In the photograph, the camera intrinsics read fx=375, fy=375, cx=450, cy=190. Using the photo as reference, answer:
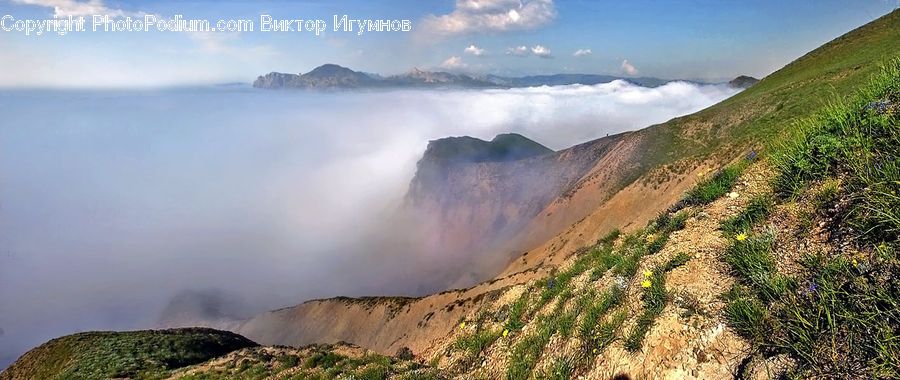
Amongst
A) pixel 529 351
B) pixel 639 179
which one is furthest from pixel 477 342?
pixel 639 179

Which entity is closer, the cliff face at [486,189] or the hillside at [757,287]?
the hillside at [757,287]

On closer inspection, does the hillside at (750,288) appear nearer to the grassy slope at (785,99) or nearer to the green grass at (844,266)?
the green grass at (844,266)

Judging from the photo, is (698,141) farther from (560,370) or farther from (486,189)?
(486,189)

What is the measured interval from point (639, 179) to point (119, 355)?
66856 mm

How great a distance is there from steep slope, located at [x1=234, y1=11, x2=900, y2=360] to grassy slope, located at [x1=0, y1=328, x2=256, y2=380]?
20.2 metres

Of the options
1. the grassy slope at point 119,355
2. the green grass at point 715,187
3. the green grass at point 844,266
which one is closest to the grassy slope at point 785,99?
the green grass at point 715,187

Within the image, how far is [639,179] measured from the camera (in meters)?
61.2

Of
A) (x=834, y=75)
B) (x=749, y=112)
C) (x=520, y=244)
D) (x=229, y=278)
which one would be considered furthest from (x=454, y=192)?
(x=229, y=278)

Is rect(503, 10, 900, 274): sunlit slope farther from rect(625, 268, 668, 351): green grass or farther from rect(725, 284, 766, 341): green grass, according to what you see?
rect(725, 284, 766, 341): green grass

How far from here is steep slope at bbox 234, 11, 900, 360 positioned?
45.9 m

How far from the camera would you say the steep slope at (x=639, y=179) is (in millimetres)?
45875

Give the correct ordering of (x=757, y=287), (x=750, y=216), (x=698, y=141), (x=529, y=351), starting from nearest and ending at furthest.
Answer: (x=757, y=287), (x=750, y=216), (x=529, y=351), (x=698, y=141)

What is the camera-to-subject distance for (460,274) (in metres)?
105

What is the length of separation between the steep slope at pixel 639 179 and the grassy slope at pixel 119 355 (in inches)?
795
